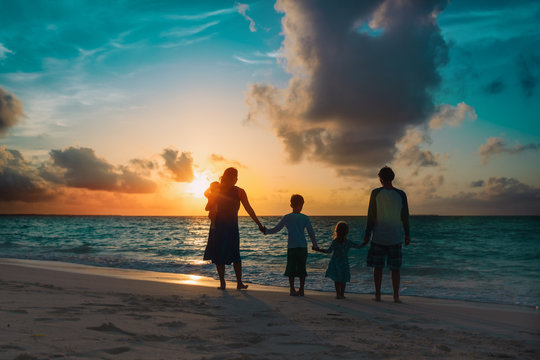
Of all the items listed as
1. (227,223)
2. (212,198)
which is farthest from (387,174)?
(212,198)

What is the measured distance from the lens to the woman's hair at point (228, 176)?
6.98 meters

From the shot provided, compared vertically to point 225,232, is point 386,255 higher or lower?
lower

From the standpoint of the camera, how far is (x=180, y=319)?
4.25 m

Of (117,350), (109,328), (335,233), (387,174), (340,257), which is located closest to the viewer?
(117,350)

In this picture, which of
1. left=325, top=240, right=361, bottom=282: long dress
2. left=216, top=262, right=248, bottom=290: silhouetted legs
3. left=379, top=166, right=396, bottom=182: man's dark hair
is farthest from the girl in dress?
left=216, top=262, right=248, bottom=290: silhouetted legs

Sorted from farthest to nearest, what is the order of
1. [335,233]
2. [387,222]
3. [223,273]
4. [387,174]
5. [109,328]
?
[223,273], [335,233], [387,174], [387,222], [109,328]

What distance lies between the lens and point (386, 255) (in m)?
6.34

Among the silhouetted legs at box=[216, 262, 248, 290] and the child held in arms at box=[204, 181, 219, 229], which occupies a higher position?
the child held in arms at box=[204, 181, 219, 229]

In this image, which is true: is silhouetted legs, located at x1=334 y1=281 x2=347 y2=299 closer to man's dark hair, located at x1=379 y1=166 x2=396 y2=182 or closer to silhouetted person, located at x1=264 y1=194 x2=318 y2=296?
silhouetted person, located at x1=264 y1=194 x2=318 y2=296

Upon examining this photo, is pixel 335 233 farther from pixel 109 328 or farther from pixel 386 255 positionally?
pixel 109 328

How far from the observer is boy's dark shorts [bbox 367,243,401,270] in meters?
6.27

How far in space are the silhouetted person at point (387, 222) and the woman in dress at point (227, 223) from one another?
1990mm

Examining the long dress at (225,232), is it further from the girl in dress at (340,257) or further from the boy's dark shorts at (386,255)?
the boy's dark shorts at (386,255)

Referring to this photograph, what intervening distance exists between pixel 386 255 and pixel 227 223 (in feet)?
9.21
